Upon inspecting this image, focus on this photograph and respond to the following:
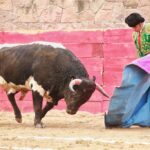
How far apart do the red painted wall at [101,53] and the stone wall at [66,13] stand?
348cm

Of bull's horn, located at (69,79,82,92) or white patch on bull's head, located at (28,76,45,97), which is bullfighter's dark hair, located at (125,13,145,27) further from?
white patch on bull's head, located at (28,76,45,97)

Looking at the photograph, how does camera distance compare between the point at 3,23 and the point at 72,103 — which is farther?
the point at 3,23

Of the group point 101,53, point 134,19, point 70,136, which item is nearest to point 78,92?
point 134,19

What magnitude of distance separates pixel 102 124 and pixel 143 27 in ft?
5.19

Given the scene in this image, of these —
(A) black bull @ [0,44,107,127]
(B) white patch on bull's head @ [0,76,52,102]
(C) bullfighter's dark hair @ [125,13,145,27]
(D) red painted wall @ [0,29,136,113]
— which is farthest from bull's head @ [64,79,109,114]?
(D) red painted wall @ [0,29,136,113]

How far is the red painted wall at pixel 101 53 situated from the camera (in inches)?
428

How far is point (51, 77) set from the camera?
8797mm

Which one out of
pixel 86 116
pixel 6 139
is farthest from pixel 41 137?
pixel 86 116

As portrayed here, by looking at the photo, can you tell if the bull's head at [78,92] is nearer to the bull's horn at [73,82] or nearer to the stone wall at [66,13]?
the bull's horn at [73,82]

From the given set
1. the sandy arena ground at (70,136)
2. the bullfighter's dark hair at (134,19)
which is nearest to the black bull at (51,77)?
the sandy arena ground at (70,136)

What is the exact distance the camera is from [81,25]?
1478 centimetres

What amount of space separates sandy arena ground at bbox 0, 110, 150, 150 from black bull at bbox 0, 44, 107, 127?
0.35 meters

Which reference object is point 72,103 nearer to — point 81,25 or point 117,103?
point 117,103

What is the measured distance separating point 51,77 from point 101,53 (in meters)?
2.38
